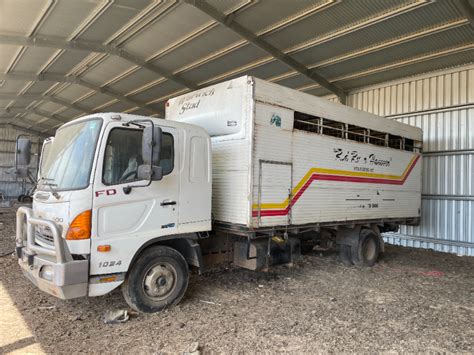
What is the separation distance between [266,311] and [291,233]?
1.54 metres

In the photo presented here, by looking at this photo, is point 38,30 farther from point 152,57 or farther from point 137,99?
point 137,99

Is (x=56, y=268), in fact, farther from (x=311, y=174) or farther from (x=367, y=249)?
(x=367, y=249)

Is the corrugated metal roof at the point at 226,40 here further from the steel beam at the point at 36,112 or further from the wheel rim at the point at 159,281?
the steel beam at the point at 36,112

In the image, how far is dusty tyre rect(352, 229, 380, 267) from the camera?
7532 millimetres

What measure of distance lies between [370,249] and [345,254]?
66cm

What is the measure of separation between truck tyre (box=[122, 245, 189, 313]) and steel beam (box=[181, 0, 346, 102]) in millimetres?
5956

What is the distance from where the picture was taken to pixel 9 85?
15.6 meters

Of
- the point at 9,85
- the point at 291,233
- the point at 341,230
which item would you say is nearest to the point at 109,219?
the point at 291,233

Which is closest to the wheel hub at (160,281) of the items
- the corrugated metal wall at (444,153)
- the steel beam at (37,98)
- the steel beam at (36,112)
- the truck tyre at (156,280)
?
the truck tyre at (156,280)

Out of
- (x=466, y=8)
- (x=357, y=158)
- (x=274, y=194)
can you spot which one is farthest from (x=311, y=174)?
(x=466, y=8)

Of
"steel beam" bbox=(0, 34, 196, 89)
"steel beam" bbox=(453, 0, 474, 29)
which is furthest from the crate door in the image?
"steel beam" bbox=(0, 34, 196, 89)

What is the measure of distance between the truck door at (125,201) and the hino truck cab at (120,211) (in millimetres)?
11

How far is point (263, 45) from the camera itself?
9758 millimetres

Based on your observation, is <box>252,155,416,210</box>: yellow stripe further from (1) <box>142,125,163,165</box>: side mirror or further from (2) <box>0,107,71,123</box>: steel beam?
(2) <box>0,107,71,123</box>: steel beam
